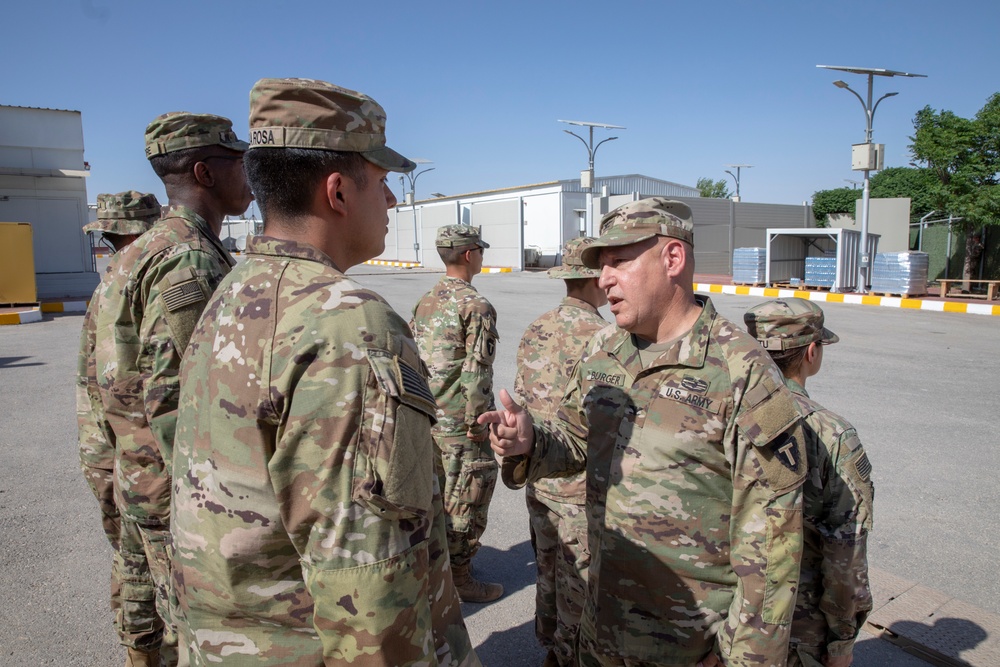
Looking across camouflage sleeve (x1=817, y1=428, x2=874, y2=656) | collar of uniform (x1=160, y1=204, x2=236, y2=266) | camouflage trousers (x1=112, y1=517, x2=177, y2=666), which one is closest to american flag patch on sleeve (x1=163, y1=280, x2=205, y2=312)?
collar of uniform (x1=160, y1=204, x2=236, y2=266)

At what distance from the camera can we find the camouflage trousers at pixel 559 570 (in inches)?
115

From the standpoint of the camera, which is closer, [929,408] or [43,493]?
[43,493]

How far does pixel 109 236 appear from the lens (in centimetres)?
422

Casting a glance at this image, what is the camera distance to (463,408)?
12.6 ft

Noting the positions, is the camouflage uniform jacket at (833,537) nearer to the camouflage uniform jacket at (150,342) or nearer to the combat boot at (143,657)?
the camouflage uniform jacket at (150,342)

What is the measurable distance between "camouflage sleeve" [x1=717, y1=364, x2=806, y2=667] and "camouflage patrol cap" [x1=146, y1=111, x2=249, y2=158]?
218 centimetres

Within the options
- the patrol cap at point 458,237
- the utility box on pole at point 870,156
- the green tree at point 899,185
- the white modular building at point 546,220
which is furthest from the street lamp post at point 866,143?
the green tree at point 899,185

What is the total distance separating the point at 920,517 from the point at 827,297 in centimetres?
1561

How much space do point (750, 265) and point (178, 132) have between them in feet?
70.2

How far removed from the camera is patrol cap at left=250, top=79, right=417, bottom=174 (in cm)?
143

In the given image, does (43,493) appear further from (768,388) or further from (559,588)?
(768,388)

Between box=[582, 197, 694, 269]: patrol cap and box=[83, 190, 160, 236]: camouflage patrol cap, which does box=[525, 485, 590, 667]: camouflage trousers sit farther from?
box=[83, 190, 160, 236]: camouflage patrol cap

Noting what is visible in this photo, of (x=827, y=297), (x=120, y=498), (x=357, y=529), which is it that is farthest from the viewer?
(x=827, y=297)

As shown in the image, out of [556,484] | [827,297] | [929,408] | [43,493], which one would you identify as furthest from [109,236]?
[827,297]
